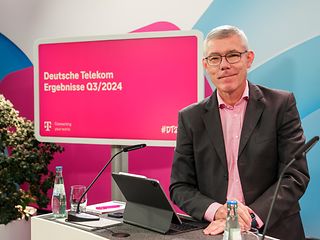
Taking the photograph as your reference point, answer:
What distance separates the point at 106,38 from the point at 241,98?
147cm

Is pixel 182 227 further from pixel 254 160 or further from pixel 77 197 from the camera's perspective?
pixel 77 197

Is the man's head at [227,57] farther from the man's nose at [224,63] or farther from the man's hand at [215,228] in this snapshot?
the man's hand at [215,228]

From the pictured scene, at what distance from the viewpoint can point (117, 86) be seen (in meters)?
3.43

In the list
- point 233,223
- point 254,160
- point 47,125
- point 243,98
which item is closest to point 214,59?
point 243,98

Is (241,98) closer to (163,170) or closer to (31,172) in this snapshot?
(163,170)

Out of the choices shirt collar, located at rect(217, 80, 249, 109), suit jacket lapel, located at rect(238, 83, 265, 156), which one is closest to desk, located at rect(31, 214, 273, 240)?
suit jacket lapel, located at rect(238, 83, 265, 156)

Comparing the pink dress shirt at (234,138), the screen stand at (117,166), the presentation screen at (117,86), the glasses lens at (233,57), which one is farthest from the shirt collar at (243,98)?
the screen stand at (117,166)

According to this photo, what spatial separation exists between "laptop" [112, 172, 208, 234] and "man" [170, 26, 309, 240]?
0.09 meters

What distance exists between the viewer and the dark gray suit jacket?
2078 mm

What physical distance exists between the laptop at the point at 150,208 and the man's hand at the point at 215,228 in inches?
2.9

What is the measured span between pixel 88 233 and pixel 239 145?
73 centimetres

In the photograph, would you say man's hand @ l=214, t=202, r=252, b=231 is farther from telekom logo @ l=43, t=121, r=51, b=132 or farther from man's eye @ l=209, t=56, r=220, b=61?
telekom logo @ l=43, t=121, r=51, b=132

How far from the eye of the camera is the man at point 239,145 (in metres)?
2.10


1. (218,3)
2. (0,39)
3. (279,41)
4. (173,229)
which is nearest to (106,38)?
(218,3)
